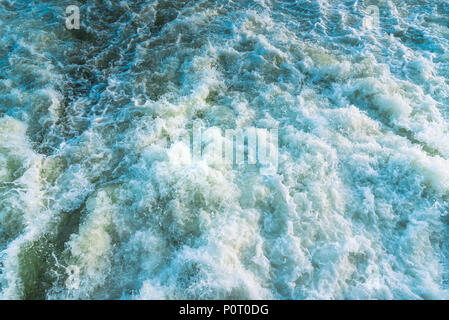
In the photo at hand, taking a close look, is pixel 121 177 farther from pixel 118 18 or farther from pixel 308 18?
pixel 308 18

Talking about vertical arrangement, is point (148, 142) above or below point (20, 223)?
above

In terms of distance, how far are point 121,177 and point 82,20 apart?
560 cm

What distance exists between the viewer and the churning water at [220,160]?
390 cm

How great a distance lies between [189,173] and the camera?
474 centimetres

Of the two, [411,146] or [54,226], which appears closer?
[54,226]

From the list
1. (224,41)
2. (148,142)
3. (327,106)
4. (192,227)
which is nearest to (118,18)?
(224,41)

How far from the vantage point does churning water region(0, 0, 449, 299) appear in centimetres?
390

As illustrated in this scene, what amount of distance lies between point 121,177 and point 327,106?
419 centimetres

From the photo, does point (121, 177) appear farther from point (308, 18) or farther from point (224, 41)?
point (308, 18)

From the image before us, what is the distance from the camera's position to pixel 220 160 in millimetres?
5055
